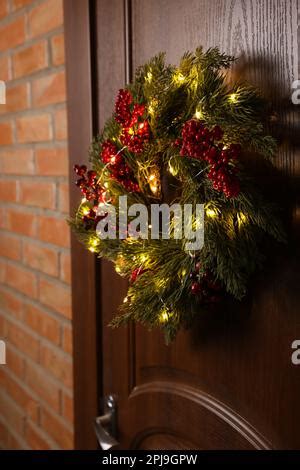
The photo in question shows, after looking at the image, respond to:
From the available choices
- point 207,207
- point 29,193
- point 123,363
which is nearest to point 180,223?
point 207,207

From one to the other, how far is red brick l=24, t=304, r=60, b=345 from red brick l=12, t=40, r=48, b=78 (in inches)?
27.4

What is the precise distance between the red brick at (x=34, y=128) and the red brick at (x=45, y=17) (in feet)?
0.74

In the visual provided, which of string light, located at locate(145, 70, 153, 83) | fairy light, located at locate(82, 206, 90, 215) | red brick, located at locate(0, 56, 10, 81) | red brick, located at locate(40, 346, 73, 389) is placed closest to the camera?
string light, located at locate(145, 70, 153, 83)

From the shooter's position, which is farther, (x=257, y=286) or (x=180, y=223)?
(x=257, y=286)

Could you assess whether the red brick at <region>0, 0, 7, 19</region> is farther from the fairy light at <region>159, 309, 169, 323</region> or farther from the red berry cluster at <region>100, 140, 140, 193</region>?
the fairy light at <region>159, 309, 169, 323</region>

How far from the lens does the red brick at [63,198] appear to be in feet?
4.00

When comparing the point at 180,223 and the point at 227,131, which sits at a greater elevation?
the point at 227,131

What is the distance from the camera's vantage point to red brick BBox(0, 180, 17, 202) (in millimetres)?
1475

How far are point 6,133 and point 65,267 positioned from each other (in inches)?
20.2

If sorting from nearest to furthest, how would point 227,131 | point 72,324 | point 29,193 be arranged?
1. point 227,131
2. point 72,324
3. point 29,193

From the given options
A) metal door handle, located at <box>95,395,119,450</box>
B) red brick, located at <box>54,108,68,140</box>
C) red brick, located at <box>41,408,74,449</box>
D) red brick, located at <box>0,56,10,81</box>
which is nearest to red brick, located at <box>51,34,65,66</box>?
red brick, located at <box>54,108,68,140</box>
